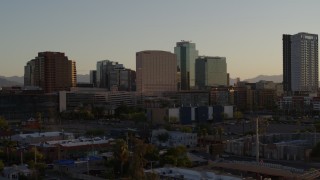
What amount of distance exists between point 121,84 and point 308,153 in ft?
204

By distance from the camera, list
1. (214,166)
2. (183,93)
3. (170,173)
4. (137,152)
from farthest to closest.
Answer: (183,93), (214,166), (170,173), (137,152)

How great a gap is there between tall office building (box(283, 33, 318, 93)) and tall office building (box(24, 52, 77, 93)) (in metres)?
31.9

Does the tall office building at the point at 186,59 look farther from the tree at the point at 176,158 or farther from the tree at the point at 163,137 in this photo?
the tree at the point at 176,158

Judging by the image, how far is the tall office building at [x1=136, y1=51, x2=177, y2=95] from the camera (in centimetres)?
7194

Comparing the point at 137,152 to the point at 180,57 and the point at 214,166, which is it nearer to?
the point at 214,166

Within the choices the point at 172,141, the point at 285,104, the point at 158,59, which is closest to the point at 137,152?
the point at 172,141

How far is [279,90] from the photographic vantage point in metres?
73.8

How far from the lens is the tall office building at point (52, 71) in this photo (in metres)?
57.4

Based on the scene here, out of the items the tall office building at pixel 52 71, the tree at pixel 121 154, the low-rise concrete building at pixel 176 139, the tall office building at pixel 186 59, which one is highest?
the tall office building at pixel 186 59

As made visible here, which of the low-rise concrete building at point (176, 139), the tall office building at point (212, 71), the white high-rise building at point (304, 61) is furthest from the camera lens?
the tall office building at point (212, 71)

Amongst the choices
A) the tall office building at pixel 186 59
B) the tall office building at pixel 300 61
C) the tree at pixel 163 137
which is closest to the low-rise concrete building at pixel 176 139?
the tree at pixel 163 137

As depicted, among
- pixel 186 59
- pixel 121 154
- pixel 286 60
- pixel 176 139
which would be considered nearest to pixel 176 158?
pixel 121 154

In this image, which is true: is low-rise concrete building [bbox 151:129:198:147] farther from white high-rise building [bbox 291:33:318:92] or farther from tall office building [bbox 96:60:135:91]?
tall office building [bbox 96:60:135:91]

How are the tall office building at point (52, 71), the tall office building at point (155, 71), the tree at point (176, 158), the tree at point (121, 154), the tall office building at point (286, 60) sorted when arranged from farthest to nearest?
the tall office building at point (286, 60) → the tall office building at point (155, 71) → the tall office building at point (52, 71) → the tree at point (176, 158) → the tree at point (121, 154)
